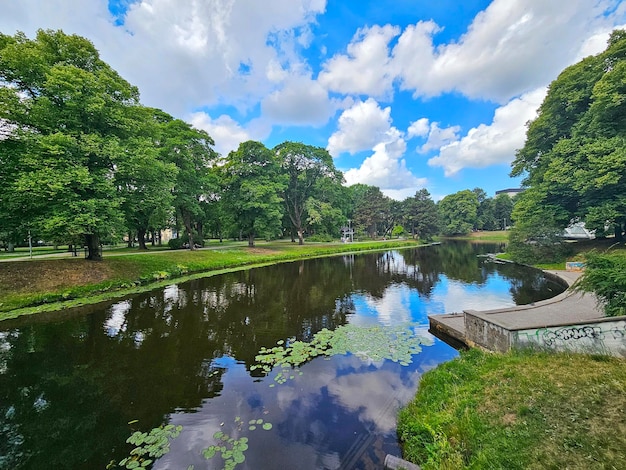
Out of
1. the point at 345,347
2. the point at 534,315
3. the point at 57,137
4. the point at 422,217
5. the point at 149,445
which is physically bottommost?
the point at 345,347

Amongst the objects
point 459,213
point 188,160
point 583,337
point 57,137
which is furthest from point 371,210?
point 583,337

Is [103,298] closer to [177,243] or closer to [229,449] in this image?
[229,449]

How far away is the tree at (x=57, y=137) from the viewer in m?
12.8

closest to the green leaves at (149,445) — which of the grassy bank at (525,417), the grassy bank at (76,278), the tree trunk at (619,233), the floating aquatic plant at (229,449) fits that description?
the floating aquatic plant at (229,449)

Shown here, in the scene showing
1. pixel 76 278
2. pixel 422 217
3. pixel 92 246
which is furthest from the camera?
pixel 422 217

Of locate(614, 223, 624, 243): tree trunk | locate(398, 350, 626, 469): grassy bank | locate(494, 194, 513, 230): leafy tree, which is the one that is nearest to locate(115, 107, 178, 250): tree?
locate(398, 350, 626, 469): grassy bank

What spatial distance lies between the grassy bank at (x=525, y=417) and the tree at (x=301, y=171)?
35.1m

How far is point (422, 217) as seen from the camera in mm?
55906

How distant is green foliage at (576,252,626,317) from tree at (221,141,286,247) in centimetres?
2727

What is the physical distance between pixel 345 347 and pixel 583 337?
5505 mm

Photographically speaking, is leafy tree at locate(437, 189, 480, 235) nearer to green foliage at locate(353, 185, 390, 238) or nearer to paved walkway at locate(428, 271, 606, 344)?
green foliage at locate(353, 185, 390, 238)

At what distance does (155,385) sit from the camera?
6230mm

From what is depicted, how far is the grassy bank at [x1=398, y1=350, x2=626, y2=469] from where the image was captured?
118 inches

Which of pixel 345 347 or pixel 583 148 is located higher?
pixel 583 148
